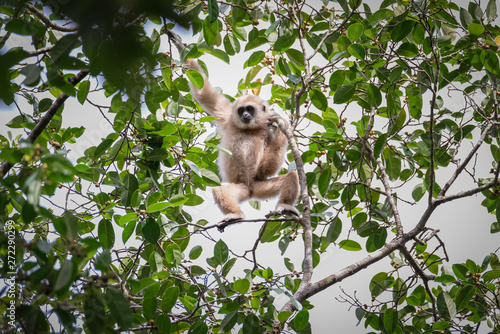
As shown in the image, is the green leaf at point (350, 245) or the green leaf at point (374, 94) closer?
the green leaf at point (374, 94)

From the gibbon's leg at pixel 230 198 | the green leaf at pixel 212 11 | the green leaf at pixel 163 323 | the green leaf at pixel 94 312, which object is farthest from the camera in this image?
the gibbon's leg at pixel 230 198

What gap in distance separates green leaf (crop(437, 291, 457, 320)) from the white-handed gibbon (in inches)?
76.5

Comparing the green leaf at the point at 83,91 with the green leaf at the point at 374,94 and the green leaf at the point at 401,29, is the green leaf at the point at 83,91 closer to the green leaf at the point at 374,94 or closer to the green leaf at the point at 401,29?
the green leaf at the point at 374,94

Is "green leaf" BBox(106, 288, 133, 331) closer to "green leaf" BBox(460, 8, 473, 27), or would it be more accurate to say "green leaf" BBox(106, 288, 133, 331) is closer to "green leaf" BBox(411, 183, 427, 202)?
"green leaf" BBox(411, 183, 427, 202)

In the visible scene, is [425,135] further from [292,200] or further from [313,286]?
[313,286]

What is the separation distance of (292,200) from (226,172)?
1.14m

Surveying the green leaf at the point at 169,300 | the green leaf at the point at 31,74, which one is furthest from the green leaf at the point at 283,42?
the green leaf at the point at 169,300

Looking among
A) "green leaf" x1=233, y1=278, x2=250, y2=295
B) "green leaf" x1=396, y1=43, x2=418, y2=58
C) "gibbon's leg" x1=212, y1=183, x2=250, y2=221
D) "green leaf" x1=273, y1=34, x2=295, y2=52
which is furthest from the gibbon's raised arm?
"green leaf" x1=233, y1=278, x2=250, y2=295

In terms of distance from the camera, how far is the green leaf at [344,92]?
360cm

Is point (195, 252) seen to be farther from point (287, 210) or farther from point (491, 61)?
point (491, 61)

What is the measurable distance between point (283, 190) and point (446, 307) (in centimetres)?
217

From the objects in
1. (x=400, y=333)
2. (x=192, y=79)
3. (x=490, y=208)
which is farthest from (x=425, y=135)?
(x=192, y=79)

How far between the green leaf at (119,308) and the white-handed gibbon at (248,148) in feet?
10.4

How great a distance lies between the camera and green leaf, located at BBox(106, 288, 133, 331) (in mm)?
1763
